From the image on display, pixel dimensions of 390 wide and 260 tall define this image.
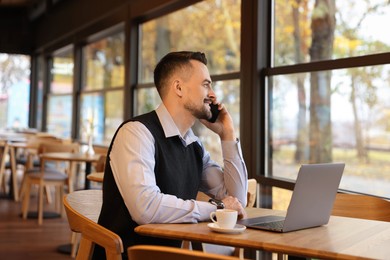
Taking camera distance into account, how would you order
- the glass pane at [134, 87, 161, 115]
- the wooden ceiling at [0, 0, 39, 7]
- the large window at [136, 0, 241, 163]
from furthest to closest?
the wooden ceiling at [0, 0, 39, 7] → the glass pane at [134, 87, 161, 115] → the large window at [136, 0, 241, 163]

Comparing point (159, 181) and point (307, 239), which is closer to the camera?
point (307, 239)

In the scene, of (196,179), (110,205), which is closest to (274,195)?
(196,179)

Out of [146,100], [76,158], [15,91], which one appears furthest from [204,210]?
[15,91]

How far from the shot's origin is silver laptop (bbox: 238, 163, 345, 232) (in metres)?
1.69

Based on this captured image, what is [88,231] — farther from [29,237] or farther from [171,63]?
[29,237]

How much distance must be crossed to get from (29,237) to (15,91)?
7.66m

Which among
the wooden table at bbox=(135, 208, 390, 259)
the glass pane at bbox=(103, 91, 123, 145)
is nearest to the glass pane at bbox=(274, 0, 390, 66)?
the wooden table at bbox=(135, 208, 390, 259)

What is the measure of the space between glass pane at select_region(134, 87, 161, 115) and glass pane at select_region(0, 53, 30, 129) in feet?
19.6

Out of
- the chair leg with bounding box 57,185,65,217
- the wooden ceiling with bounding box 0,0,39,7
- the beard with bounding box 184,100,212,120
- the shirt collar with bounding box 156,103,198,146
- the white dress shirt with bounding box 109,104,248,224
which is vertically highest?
the wooden ceiling with bounding box 0,0,39,7

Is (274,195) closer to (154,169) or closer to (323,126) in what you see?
(323,126)

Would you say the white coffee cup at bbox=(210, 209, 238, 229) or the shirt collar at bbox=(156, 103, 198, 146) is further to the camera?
the shirt collar at bbox=(156, 103, 198, 146)

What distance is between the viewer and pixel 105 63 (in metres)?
8.24

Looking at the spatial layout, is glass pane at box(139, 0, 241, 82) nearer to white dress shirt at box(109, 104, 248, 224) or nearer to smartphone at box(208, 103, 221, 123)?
smartphone at box(208, 103, 221, 123)

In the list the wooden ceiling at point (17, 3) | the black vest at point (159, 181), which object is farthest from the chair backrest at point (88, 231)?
the wooden ceiling at point (17, 3)
